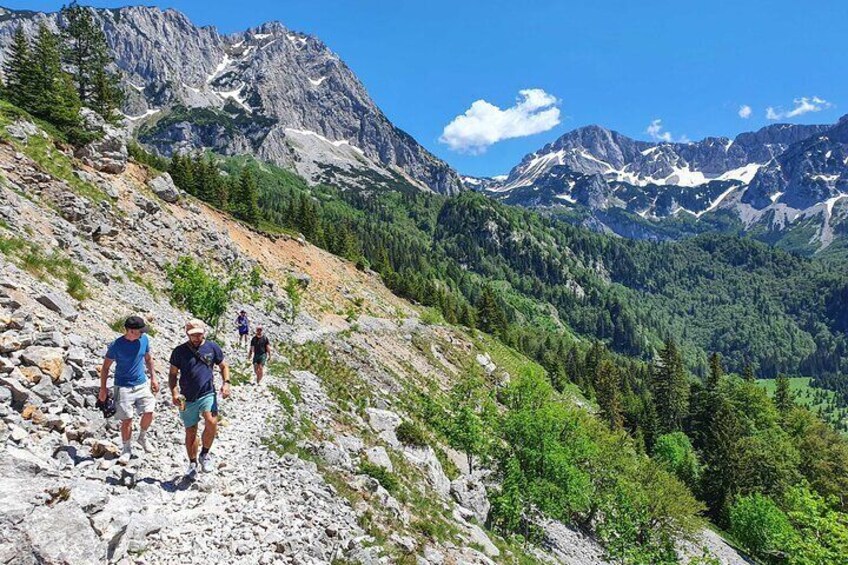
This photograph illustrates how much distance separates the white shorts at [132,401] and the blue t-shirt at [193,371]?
0.76 m

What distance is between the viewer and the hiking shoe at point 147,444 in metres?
12.0

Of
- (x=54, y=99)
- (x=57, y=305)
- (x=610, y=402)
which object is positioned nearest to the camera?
(x=57, y=305)

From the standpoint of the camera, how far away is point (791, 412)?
299 ft

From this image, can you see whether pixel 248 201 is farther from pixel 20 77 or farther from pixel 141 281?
pixel 141 281

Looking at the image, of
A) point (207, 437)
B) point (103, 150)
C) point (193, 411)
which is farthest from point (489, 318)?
point (193, 411)

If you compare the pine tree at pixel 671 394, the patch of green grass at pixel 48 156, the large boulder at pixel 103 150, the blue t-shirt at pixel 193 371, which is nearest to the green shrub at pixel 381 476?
the blue t-shirt at pixel 193 371

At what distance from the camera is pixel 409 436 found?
1020 inches

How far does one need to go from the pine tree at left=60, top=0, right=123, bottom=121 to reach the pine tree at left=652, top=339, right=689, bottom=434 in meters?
98.9

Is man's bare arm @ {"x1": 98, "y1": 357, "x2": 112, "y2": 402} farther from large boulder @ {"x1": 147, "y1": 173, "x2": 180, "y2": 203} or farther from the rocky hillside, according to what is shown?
large boulder @ {"x1": 147, "y1": 173, "x2": 180, "y2": 203}

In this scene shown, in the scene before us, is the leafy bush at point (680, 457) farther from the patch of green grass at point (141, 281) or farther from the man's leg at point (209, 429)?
the man's leg at point (209, 429)

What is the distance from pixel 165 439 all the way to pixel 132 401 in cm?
236

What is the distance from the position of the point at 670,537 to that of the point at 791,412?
68297 millimetres

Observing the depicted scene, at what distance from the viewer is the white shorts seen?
36.4 feet

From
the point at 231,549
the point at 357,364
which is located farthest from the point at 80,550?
the point at 357,364
